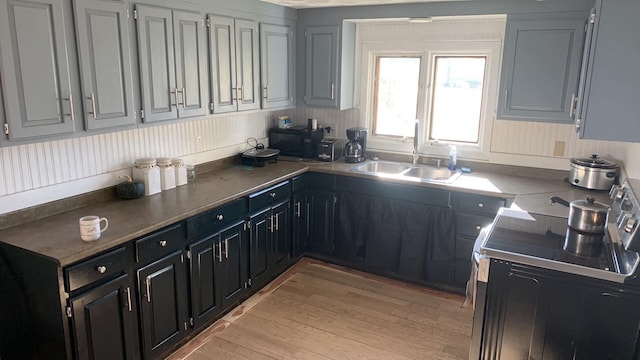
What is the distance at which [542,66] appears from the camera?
10.5 ft

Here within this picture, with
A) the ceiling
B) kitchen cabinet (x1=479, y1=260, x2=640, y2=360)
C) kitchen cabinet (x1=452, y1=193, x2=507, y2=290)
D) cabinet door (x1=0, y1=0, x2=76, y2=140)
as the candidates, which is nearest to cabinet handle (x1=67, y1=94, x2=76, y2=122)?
cabinet door (x1=0, y1=0, x2=76, y2=140)

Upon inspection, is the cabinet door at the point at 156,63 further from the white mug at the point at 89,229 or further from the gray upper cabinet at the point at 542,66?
the gray upper cabinet at the point at 542,66

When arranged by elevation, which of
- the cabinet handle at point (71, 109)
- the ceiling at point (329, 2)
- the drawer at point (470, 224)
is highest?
the ceiling at point (329, 2)

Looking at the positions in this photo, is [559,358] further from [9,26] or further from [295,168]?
[9,26]

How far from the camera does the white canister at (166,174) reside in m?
3.08

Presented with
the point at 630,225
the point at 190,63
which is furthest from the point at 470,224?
the point at 190,63

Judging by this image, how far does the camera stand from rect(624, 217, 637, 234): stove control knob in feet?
6.96

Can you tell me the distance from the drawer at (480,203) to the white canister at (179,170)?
6.69ft

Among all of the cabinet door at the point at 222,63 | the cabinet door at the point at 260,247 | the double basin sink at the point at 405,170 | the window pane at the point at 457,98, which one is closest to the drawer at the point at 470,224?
the double basin sink at the point at 405,170

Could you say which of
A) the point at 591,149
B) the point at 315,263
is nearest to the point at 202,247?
the point at 315,263

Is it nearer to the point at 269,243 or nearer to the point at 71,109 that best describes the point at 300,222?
the point at 269,243

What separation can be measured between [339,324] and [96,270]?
1684 mm

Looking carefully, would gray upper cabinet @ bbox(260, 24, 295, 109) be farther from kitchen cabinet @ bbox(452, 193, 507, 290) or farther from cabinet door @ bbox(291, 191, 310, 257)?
kitchen cabinet @ bbox(452, 193, 507, 290)

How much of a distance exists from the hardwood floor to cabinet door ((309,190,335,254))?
0.28m
